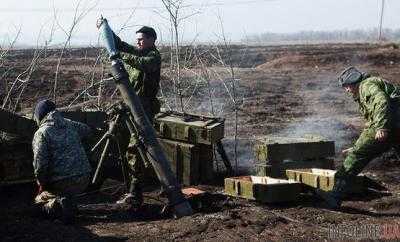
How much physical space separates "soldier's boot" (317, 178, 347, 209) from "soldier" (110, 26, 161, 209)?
241cm

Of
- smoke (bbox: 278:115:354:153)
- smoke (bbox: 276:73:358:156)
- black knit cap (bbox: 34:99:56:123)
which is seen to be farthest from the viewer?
smoke (bbox: 276:73:358:156)

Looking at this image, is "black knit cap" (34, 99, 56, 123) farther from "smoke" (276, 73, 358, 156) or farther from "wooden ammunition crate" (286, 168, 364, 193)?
"smoke" (276, 73, 358, 156)

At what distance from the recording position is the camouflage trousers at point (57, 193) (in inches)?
281

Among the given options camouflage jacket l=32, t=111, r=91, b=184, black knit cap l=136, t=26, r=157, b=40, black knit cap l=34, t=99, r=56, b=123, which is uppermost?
black knit cap l=136, t=26, r=157, b=40

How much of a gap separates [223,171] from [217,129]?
4.85 feet

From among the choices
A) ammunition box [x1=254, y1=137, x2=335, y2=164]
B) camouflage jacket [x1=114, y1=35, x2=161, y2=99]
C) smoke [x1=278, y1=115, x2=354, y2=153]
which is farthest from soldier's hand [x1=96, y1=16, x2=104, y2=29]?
smoke [x1=278, y1=115, x2=354, y2=153]

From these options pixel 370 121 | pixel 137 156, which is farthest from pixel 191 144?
pixel 370 121

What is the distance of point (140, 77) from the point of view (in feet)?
26.6

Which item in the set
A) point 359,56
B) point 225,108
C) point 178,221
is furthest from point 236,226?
point 359,56

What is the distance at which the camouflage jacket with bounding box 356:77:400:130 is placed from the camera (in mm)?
7145

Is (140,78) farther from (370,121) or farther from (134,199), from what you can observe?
(370,121)

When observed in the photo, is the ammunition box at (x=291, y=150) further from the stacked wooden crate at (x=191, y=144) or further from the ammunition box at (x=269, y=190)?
the ammunition box at (x=269, y=190)

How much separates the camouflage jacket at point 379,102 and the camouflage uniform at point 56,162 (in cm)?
355

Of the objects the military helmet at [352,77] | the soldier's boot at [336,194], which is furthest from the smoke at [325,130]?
the military helmet at [352,77]
